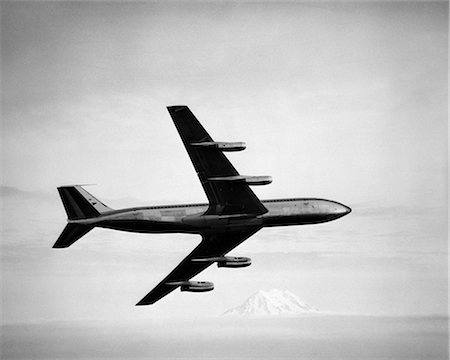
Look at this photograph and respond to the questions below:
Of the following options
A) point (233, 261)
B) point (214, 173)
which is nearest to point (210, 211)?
point (214, 173)

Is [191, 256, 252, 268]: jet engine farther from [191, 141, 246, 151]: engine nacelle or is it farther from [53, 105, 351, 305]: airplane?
[191, 141, 246, 151]: engine nacelle

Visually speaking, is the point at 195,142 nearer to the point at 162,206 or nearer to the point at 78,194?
the point at 162,206

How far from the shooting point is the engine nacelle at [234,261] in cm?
3259

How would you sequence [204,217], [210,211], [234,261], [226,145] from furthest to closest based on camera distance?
[234,261] < [210,211] < [204,217] < [226,145]

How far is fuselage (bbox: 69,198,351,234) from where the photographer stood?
31141mm

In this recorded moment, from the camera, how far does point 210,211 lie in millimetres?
31781

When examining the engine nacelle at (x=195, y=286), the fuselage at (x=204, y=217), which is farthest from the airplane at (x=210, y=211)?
the engine nacelle at (x=195, y=286)

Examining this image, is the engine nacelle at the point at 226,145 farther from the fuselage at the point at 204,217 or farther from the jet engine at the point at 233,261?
the jet engine at the point at 233,261

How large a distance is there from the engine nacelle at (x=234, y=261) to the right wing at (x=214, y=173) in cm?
213

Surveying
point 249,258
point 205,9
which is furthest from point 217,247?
point 205,9

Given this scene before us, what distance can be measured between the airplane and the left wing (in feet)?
0.14

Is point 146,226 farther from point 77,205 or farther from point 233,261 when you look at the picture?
point 233,261

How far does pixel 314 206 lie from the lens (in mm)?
32594

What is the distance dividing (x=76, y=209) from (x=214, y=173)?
5.69 m
